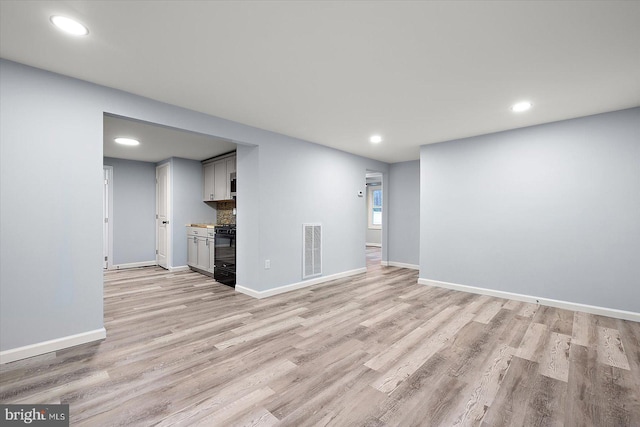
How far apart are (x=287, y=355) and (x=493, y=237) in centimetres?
344

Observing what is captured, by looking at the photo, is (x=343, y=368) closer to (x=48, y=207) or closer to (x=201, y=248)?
(x=48, y=207)

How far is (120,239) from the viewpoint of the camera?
6023mm

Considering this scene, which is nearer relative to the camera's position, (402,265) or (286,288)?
(286,288)

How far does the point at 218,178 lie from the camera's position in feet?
18.9

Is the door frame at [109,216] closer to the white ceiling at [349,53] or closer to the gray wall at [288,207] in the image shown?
the gray wall at [288,207]

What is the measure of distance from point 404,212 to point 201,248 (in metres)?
4.40

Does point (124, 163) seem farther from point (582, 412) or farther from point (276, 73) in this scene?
point (582, 412)

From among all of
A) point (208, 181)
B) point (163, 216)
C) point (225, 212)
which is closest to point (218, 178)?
point (208, 181)

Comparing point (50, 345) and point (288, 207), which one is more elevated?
point (288, 207)

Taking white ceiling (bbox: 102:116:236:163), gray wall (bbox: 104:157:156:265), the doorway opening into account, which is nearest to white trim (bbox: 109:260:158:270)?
gray wall (bbox: 104:157:156:265)

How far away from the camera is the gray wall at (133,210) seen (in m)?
5.99

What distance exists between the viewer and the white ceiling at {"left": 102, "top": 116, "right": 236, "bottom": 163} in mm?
3805

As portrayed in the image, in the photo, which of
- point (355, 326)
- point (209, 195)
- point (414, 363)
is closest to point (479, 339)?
point (414, 363)

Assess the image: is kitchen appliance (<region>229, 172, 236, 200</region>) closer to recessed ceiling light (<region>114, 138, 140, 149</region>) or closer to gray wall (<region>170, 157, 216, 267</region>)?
gray wall (<region>170, 157, 216, 267</region>)
